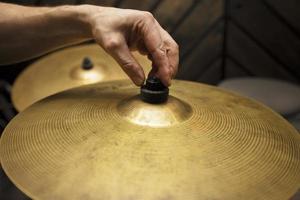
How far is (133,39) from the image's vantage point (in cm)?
83

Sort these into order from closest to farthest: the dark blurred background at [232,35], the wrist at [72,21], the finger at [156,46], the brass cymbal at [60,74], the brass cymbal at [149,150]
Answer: the brass cymbal at [149,150] → the finger at [156,46] → the wrist at [72,21] → the brass cymbal at [60,74] → the dark blurred background at [232,35]

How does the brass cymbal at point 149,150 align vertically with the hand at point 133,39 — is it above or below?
below

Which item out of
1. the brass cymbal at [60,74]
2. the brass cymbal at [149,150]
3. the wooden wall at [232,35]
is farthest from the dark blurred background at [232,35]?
the brass cymbal at [149,150]

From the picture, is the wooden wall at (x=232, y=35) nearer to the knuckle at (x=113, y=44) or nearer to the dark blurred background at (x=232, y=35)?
the dark blurred background at (x=232, y=35)

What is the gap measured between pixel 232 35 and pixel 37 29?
119 cm

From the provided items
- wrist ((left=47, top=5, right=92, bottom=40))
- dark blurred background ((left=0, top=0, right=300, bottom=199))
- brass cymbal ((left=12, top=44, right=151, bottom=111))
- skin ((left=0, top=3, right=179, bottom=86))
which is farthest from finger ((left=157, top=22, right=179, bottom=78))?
dark blurred background ((left=0, top=0, right=300, bottom=199))

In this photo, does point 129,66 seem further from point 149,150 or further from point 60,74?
point 60,74

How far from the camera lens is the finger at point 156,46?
2.45 ft

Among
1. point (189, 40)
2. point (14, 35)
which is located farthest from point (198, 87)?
point (189, 40)

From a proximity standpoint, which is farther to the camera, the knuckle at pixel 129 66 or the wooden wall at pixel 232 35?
the wooden wall at pixel 232 35

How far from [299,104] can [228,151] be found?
1.02m

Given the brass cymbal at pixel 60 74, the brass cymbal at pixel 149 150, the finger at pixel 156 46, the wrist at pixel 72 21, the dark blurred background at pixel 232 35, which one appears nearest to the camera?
the brass cymbal at pixel 149 150

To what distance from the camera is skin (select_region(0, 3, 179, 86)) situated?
0.76 metres

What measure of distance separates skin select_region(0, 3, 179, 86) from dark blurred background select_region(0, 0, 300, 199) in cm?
81
